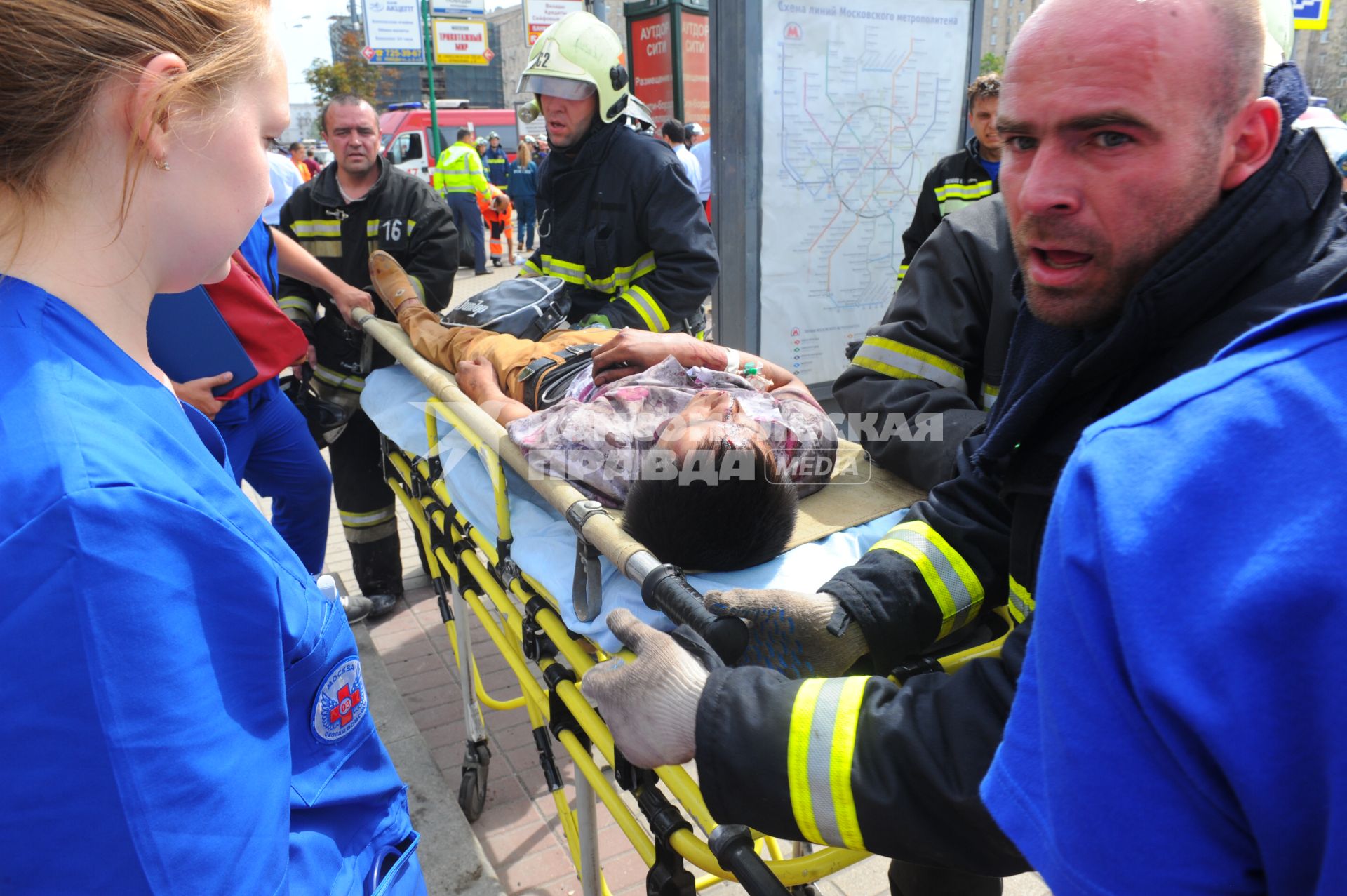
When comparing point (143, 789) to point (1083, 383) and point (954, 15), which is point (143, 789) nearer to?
point (1083, 383)

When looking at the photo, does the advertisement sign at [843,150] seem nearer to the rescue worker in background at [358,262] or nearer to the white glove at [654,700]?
the rescue worker in background at [358,262]

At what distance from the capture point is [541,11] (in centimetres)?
1424

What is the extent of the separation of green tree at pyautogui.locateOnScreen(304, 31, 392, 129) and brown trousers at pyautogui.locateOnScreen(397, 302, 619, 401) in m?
32.4

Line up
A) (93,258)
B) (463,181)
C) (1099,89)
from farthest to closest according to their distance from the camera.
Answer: (463,181)
(1099,89)
(93,258)

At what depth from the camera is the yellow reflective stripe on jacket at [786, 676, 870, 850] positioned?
41.8 inches

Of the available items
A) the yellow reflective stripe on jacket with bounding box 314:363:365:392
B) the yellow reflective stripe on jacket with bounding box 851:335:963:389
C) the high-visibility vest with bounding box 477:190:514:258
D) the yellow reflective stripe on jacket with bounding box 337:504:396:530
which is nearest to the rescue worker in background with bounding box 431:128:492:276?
the high-visibility vest with bounding box 477:190:514:258

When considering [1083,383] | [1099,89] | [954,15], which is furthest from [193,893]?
[954,15]

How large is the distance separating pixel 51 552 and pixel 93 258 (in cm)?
32

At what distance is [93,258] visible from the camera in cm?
83

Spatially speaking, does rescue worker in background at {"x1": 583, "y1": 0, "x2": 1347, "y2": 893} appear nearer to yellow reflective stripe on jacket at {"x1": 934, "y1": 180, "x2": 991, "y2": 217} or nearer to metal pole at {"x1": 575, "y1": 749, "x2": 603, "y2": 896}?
metal pole at {"x1": 575, "y1": 749, "x2": 603, "y2": 896}

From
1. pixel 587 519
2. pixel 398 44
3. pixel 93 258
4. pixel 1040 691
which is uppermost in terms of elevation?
pixel 398 44

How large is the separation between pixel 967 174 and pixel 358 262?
3.07 meters

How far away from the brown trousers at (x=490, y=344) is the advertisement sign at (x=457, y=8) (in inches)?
783

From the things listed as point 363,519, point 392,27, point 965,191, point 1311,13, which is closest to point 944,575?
point 363,519
